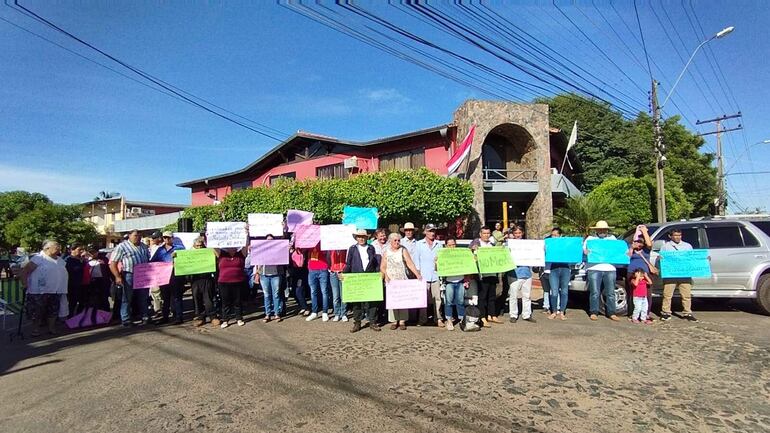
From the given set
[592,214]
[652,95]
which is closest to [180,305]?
[592,214]

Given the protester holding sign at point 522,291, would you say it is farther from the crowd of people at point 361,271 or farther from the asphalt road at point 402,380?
the asphalt road at point 402,380

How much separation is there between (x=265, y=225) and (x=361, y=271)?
8.81ft

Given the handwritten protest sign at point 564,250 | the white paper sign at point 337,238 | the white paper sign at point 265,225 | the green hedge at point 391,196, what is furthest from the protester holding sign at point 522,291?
the green hedge at point 391,196

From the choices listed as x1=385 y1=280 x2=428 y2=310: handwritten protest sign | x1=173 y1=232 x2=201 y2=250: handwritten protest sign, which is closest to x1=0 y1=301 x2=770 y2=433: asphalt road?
x1=385 y1=280 x2=428 y2=310: handwritten protest sign

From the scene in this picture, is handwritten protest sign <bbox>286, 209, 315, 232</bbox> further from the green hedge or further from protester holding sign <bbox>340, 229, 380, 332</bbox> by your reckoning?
the green hedge

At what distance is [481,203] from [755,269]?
1353 cm

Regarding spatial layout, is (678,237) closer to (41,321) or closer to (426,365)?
(426,365)

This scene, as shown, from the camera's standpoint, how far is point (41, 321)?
8.55m

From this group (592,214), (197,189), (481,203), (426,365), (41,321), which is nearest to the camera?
(426,365)

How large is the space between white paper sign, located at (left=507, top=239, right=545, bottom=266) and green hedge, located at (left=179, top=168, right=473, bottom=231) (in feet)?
34.8

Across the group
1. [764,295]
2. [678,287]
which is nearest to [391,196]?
[678,287]

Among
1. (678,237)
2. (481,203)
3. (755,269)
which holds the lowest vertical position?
(755,269)

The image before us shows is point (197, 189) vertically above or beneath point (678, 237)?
above

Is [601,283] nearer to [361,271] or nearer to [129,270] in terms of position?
[361,271]
